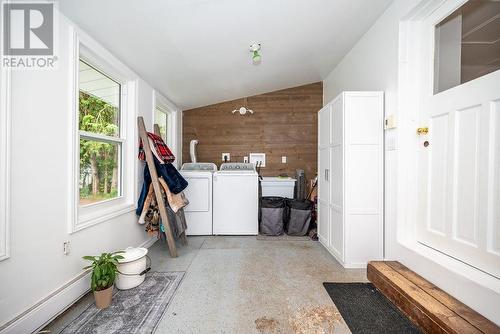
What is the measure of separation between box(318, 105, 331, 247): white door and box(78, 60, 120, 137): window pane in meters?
2.38

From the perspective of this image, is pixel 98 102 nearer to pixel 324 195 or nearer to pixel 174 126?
pixel 174 126

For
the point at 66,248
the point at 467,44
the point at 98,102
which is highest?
the point at 467,44

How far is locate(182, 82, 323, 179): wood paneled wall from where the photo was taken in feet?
14.0

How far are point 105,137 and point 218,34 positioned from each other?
57.5 inches

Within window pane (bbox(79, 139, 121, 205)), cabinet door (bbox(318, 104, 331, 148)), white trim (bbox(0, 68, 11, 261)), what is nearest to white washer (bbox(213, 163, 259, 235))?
cabinet door (bbox(318, 104, 331, 148))

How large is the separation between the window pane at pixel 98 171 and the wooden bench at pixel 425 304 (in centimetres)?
251

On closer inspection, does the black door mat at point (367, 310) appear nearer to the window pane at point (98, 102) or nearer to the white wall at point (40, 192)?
the white wall at point (40, 192)

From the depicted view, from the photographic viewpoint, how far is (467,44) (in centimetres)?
159

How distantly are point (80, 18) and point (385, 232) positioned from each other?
311cm

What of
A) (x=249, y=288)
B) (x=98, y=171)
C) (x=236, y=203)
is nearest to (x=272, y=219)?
(x=236, y=203)

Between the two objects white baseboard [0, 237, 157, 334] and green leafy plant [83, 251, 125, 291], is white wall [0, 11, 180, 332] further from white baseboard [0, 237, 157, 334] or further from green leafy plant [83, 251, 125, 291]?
green leafy plant [83, 251, 125, 291]

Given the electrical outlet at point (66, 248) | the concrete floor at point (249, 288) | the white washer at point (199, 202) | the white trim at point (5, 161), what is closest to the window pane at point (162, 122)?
the white washer at point (199, 202)

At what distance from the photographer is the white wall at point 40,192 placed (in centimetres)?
131

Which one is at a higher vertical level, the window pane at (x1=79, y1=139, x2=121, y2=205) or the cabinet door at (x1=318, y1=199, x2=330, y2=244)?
the window pane at (x1=79, y1=139, x2=121, y2=205)
